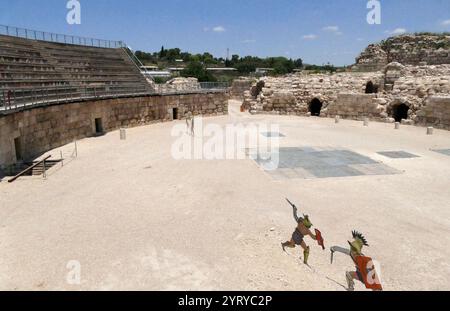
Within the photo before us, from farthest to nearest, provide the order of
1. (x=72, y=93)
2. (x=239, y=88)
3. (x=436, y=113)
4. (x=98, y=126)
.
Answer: (x=239, y=88), (x=436, y=113), (x=98, y=126), (x=72, y=93)

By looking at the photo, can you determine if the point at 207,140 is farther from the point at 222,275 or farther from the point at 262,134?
the point at 222,275

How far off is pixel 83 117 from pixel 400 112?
2242cm

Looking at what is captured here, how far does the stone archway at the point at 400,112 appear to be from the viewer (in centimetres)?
2625

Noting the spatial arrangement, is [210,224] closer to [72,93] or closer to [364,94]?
[72,93]

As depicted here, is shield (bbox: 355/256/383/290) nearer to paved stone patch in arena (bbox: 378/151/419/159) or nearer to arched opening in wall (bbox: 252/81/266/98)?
paved stone patch in arena (bbox: 378/151/419/159)

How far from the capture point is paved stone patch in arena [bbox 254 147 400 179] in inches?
482

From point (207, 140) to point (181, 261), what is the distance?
12.1m

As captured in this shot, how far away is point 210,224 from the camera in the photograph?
8.15 m

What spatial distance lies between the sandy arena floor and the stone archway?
44.2 ft

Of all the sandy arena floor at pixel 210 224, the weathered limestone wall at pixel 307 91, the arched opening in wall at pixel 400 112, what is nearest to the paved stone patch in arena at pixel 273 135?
the sandy arena floor at pixel 210 224

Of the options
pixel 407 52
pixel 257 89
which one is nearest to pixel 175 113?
pixel 257 89

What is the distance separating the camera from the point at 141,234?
763 centimetres

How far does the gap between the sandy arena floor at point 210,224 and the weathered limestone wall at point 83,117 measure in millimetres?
2190

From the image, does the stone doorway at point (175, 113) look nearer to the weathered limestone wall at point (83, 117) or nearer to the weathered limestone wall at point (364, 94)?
the weathered limestone wall at point (83, 117)
